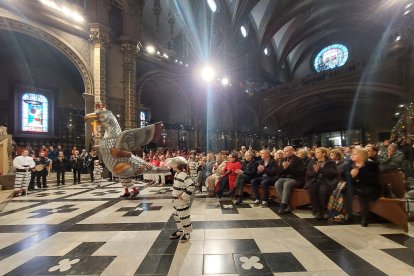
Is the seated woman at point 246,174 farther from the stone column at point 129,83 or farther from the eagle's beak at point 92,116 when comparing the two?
the stone column at point 129,83

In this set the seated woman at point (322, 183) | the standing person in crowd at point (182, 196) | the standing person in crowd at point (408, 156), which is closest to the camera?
the standing person in crowd at point (182, 196)

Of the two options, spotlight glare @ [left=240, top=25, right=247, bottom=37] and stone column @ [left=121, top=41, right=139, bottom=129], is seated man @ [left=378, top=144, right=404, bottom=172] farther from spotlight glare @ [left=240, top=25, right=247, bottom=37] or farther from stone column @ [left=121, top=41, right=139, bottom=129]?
spotlight glare @ [left=240, top=25, right=247, bottom=37]

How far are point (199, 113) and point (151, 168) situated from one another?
1425 centimetres

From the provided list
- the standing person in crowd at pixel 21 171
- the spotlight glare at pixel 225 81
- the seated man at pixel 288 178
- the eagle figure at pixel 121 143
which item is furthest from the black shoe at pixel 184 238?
the spotlight glare at pixel 225 81

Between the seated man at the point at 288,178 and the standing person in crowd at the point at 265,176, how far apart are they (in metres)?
0.26

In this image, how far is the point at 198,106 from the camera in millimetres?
20141

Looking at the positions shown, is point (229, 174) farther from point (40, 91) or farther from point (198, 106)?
point (40, 91)

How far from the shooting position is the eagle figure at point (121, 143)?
18.6 feet

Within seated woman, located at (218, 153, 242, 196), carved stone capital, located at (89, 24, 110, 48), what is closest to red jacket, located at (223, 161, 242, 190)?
seated woman, located at (218, 153, 242, 196)

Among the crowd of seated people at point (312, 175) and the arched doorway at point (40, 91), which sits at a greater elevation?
the arched doorway at point (40, 91)

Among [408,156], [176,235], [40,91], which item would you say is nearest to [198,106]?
[40,91]

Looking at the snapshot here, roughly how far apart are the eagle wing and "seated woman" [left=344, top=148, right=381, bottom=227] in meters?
3.75

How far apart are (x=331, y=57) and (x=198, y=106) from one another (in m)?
23.6

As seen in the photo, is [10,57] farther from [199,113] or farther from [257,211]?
[257,211]
